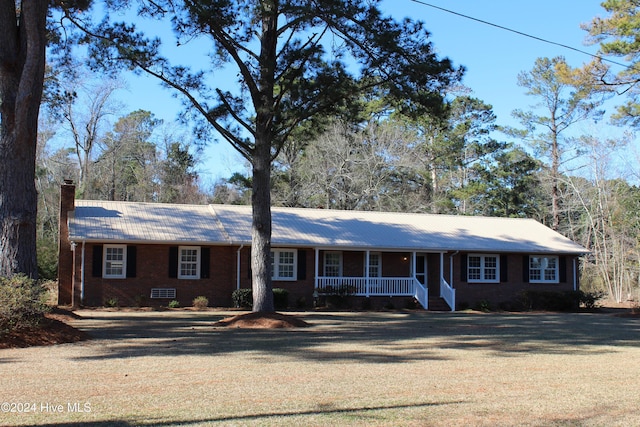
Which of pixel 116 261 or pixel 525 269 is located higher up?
pixel 116 261

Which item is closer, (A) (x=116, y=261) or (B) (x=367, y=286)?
(A) (x=116, y=261)

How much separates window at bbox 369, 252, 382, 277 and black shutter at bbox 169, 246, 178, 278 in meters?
8.72

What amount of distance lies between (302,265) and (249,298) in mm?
3238

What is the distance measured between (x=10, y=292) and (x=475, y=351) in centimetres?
922

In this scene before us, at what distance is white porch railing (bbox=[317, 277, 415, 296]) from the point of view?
27.6m

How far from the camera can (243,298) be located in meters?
25.5

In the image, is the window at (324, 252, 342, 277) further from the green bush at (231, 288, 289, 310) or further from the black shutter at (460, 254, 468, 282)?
the black shutter at (460, 254, 468, 282)

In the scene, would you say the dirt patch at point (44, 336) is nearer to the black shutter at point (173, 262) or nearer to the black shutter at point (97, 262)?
the black shutter at point (97, 262)

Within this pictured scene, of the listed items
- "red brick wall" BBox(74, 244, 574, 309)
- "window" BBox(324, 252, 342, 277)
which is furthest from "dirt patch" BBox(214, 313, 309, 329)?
"window" BBox(324, 252, 342, 277)

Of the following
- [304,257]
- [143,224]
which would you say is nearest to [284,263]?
[304,257]

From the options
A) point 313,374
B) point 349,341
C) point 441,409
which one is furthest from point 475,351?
point 441,409

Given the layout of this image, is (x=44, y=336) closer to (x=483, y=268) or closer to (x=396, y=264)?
(x=396, y=264)

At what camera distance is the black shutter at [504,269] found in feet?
99.3

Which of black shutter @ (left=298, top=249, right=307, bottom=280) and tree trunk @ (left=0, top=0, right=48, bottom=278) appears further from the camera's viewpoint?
black shutter @ (left=298, top=249, right=307, bottom=280)
